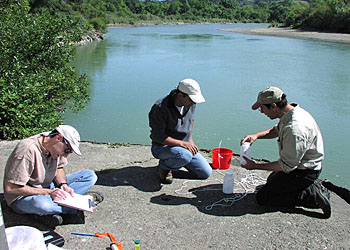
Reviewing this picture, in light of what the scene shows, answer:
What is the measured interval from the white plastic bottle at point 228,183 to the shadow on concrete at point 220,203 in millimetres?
44

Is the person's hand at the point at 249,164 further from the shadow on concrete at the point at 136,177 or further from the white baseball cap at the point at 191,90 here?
the shadow on concrete at the point at 136,177

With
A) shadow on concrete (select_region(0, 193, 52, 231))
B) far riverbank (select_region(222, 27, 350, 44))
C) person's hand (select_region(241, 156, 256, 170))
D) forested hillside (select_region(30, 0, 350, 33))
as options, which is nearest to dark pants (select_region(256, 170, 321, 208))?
person's hand (select_region(241, 156, 256, 170))

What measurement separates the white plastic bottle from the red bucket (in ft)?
1.57

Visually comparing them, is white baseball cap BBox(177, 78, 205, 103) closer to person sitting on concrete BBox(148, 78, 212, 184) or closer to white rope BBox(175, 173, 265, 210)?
person sitting on concrete BBox(148, 78, 212, 184)

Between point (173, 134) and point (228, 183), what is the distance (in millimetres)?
709

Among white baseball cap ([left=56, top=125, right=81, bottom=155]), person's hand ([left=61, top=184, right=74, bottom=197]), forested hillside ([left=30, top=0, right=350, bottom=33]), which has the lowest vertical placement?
person's hand ([left=61, top=184, right=74, bottom=197])

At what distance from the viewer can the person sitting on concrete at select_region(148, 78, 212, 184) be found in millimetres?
3535

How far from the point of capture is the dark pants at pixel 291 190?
3.04m

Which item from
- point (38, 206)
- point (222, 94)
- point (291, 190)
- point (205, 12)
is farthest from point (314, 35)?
point (205, 12)

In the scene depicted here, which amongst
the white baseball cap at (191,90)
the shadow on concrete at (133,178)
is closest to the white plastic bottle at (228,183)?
the shadow on concrete at (133,178)

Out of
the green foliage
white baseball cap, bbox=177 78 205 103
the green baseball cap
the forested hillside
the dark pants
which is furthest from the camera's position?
the forested hillside

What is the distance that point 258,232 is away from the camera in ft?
9.41

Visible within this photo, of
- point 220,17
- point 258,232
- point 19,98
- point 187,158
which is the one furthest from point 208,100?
point 220,17

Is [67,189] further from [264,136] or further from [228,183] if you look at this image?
[264,136]
